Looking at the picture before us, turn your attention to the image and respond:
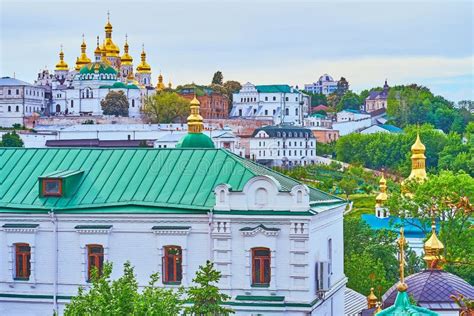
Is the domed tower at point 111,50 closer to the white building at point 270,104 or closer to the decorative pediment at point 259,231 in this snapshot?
the white building at point 270,104

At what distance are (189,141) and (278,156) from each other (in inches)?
3702

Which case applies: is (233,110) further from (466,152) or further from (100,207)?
(100,207)

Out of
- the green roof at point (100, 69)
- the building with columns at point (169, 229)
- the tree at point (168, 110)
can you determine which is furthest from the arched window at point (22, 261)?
the green roof at point (100, 69)

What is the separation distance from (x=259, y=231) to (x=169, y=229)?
2078mm

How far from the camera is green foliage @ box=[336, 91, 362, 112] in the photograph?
180000mm

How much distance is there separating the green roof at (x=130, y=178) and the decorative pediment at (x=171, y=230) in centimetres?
38

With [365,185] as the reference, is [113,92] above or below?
above

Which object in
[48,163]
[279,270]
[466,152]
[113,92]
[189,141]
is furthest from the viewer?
[113,92]

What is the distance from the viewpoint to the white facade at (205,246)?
24.7 metres

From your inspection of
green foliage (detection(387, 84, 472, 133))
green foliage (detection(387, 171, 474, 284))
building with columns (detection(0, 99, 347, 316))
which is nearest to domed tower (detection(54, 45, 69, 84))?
green foliage (detection(387, 84, 472, 133))

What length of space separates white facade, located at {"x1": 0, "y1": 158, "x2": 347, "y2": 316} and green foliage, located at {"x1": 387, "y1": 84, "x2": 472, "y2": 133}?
119851 millimetres

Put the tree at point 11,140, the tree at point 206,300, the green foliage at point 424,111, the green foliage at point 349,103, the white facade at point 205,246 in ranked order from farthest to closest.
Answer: the green foliage at point 349,103 → the green foliage at point 424,111 → the tree at point 11,140 → the white facade at point 205,246 → the tree at point 206,300

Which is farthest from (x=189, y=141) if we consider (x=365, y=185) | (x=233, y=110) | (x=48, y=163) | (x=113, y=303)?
(x=233, y=110)

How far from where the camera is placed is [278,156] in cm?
12669
